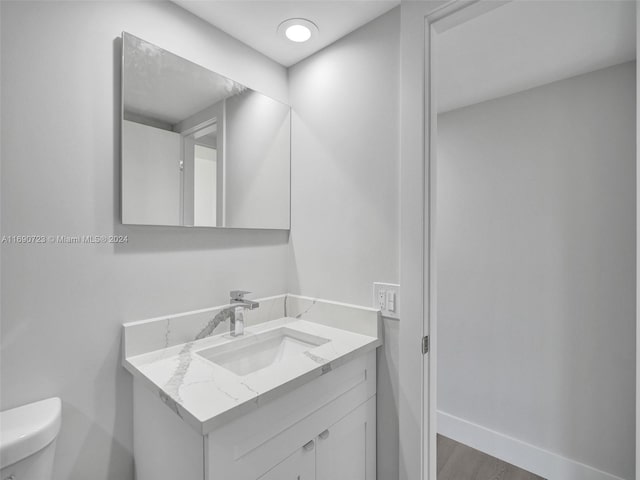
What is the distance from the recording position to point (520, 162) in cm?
197

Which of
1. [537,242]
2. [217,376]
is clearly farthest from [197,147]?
[537,242]

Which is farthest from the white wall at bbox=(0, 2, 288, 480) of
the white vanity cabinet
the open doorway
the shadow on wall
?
the open doorway

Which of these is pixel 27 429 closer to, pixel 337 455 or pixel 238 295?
pixel 238 295

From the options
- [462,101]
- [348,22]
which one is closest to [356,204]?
[348,22]

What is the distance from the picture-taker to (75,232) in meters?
1.09

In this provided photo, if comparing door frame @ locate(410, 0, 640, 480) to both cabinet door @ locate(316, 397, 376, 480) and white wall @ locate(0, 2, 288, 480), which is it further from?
white wall @ locate(0, 2, 288, 480)

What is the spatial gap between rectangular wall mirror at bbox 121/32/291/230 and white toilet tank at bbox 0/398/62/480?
64cm

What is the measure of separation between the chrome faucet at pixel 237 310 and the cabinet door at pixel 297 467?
551 millimetres

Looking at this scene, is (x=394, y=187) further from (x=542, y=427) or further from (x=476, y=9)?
(x=542, y=427)

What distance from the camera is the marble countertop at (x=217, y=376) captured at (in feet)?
2.82

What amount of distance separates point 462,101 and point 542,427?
2.07 m

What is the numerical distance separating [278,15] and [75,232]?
119cm

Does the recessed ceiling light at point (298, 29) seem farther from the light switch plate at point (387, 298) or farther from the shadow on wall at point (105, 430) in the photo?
the shadow on wall at point (105, 430)

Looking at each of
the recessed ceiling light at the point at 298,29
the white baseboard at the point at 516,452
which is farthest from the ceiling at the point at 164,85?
Answer: the white baseboard at the point at 516,452
